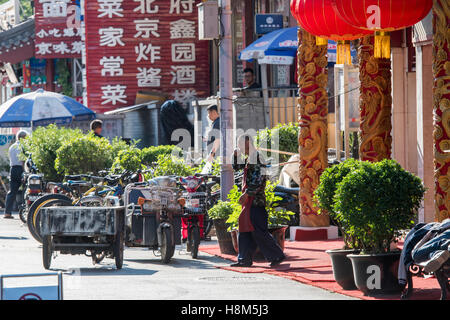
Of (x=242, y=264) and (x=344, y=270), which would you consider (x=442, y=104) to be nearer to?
(x=344, y=270)

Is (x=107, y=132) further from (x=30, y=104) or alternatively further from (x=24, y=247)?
(x=24, y=247)

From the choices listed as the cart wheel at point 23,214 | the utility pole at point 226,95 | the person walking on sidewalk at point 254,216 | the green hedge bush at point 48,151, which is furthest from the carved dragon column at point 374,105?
the cart wheel at point 23,214

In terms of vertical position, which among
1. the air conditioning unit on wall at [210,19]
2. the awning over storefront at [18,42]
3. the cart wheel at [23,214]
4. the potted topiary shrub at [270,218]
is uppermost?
the awning over storefront at [18,42]

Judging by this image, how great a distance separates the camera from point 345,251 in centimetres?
1285

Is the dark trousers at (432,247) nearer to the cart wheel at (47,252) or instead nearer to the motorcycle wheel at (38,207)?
the cart wheel at (47,252)

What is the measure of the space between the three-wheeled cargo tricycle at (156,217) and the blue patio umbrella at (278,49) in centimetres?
921

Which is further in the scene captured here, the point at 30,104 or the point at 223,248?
the point at 30,104

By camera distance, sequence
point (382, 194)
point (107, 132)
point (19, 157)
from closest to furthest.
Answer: point (382, 194) → point (19, 157) → point (107, 132)

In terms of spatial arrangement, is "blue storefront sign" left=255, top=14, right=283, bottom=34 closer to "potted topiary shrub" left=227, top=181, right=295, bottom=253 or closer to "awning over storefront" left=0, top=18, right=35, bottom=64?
"potted topiary shrub" left=227, top=181, right=295, bottom=253

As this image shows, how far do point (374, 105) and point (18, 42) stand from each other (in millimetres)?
27932

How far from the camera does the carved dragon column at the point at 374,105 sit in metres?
17.2

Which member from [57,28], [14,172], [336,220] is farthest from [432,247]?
[57,28]

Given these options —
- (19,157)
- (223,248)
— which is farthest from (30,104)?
(223,248)

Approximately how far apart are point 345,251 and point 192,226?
423 centimetres
